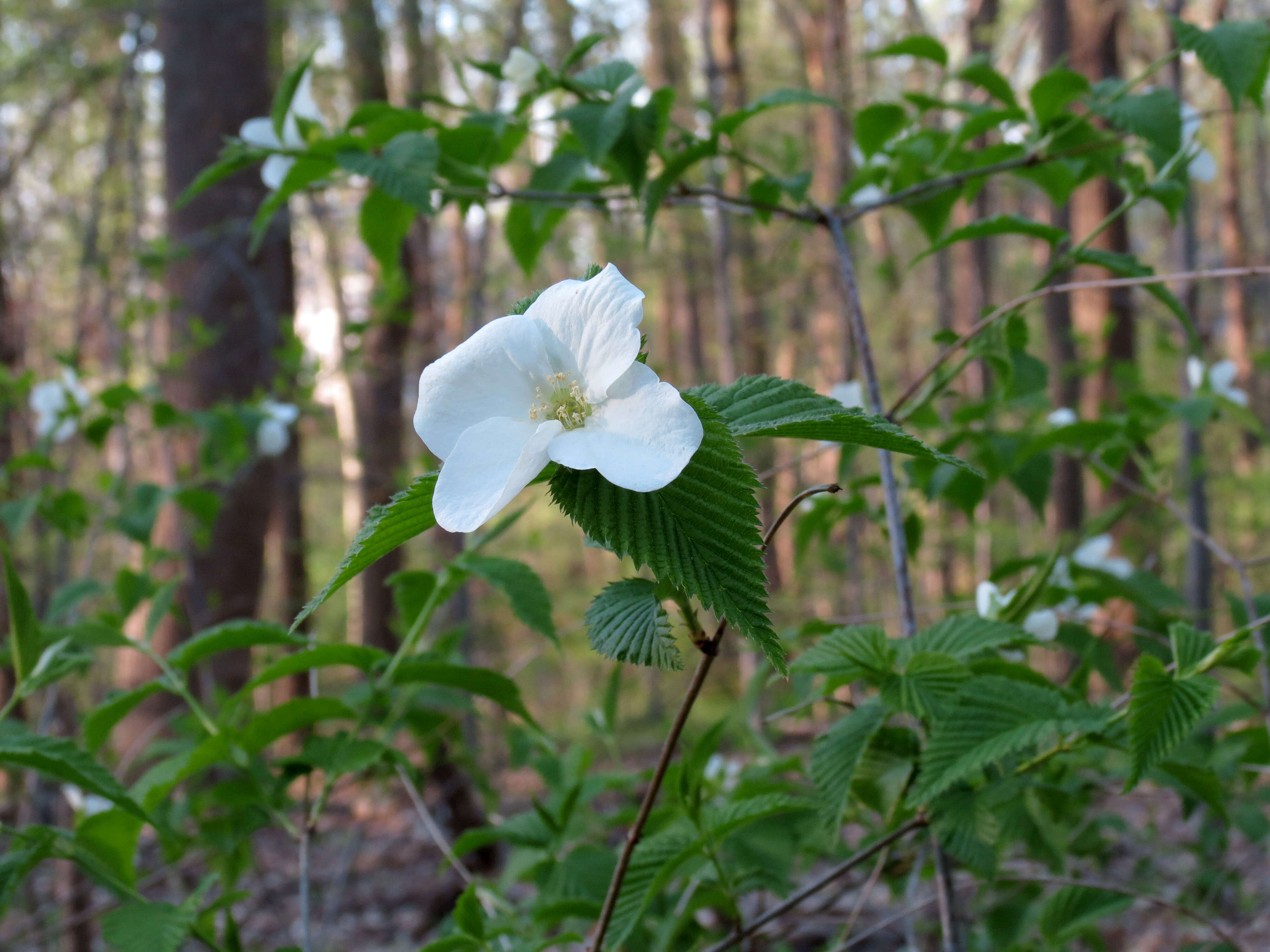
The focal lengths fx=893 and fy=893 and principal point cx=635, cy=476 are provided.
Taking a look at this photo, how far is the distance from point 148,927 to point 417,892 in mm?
4138

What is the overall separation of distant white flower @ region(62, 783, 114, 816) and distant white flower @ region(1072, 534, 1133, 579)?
171 centimetres

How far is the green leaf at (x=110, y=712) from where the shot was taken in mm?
1215

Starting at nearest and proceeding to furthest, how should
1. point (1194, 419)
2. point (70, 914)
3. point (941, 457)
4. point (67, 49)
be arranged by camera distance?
point (941, 457) < point (1194, 419) < point (70, 914) < point (67, 49)

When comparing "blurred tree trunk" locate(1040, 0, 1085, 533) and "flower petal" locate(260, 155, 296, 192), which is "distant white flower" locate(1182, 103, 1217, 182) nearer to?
"flower petal" locate(260, 155, 296, 192)

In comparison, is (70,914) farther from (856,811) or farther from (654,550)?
(654,550)

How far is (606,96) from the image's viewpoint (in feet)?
4.73

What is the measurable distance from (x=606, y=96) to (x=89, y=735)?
1.23m

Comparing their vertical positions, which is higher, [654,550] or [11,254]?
[11,254]

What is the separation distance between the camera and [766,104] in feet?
4.46

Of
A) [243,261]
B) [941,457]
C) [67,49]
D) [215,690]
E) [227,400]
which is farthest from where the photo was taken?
[67,49]

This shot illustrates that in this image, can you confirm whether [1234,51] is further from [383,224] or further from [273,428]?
[273,428]

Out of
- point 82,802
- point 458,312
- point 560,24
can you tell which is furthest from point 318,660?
point 560,24

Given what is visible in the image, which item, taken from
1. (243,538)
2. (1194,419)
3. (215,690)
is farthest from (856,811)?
(243,538)

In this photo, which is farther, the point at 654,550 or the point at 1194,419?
the point at 1194,419
